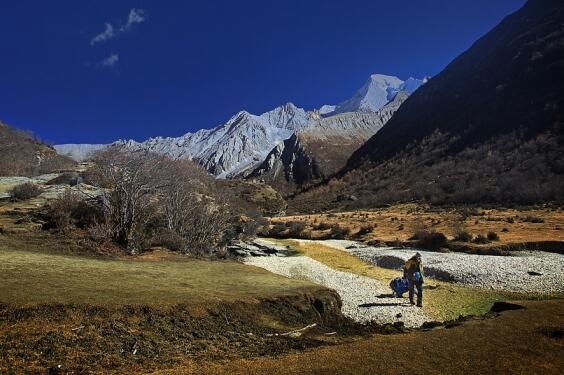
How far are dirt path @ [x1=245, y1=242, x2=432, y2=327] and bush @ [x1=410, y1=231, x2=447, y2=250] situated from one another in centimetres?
1239

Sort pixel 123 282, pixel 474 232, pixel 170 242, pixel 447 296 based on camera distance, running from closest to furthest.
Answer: pixel 123 282, pixel 447 296, pixel 170 242, pixel 474 232

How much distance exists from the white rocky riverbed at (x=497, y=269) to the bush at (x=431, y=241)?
4144 mm

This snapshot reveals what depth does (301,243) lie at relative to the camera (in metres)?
43.9

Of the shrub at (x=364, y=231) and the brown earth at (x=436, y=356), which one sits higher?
the shrub at (x=364, y=231)

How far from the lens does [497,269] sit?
24594 millimetres

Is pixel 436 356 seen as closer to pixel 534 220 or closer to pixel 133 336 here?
pixel 133 336

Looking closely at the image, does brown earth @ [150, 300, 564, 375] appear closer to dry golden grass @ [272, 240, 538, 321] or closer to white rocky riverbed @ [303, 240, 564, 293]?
dry golden grass @ [272, 240, 538, 321]

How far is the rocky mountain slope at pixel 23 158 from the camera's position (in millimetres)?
55094

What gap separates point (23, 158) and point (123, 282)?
60.4 metres

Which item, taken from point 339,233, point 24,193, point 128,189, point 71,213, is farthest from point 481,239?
point 24,193

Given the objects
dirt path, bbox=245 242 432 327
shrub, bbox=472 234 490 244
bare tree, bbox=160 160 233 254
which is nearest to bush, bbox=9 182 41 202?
bare tree, bbox=160 160 233 254

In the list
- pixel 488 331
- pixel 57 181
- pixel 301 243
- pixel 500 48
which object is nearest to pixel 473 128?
pixel 500 48

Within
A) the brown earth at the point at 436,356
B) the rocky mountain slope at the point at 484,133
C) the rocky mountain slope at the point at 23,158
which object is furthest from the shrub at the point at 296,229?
the brown earth at the point at 436,356

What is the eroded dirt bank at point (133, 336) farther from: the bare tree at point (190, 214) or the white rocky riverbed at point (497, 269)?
the bare tree at point (190, 214)
